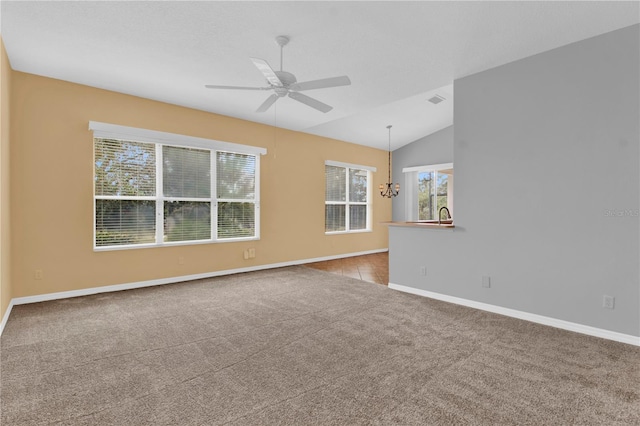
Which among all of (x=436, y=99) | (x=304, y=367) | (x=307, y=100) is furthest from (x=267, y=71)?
(x=436, y=99)

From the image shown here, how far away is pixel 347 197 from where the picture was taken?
7.83 metres

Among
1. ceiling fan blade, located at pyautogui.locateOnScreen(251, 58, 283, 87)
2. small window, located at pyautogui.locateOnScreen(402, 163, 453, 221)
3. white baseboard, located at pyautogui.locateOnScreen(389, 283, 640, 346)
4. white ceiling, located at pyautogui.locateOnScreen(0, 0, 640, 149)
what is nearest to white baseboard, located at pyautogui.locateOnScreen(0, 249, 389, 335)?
white ceiling, located at pyautogui.locateOnScreen(0, 0, 640, 149)

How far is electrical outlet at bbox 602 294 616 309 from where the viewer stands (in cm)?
287

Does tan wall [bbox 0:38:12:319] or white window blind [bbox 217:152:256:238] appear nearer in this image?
tan wall [bbox 0:38:12:319]

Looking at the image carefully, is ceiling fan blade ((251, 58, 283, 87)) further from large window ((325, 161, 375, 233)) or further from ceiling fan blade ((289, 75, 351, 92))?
large window ((325, 161, 375, 233))

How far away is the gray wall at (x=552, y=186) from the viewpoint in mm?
2840

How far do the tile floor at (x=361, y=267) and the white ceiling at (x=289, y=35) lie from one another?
2887 mm

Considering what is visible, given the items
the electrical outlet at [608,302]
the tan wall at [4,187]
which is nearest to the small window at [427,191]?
the electrical outlet at [608,302]

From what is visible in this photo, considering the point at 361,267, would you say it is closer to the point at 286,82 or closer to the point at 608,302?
the point at 608,302

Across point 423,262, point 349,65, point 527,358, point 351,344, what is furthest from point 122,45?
point 527,358

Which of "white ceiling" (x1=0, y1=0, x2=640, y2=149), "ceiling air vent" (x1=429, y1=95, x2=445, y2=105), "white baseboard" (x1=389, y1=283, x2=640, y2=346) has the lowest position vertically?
"white baseboard" (x1=389, y1=283, x2=640, y2=346)

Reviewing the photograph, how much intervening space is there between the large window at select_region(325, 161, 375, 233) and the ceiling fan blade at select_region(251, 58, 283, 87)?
13.9 ft

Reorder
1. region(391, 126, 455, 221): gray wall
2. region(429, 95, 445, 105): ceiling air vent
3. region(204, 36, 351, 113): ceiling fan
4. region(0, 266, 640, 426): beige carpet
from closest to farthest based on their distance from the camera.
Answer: region(0, 266, 640, 426): beige carpet → region(204, 36, 351, 113): ceiling fan → region(429, 95, 445, 105): ceiling air vent → region(391, 126, 455, 221): gray wall

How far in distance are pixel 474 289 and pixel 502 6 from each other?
2801 mm
